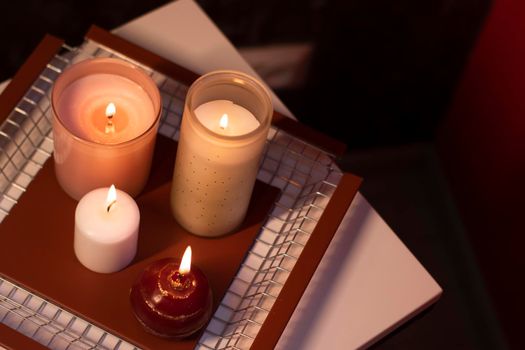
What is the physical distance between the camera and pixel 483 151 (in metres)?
1.34

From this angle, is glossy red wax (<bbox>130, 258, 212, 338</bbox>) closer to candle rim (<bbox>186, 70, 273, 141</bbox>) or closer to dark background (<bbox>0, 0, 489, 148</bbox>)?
candle rim (<bbox>186, 70, 273, 141</bbox>)

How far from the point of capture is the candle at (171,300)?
80 centimetres

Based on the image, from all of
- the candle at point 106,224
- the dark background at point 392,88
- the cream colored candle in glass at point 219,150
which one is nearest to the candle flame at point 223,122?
the cream colored candle in glass at point 219,150

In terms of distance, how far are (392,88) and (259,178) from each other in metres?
0.63

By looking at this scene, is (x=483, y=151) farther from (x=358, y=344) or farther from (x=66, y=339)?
(x=66, y=339)

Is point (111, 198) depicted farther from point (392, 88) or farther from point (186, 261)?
point (392, 88)

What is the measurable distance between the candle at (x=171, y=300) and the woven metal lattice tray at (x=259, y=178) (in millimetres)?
37

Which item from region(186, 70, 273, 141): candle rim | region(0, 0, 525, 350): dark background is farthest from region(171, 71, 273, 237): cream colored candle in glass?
region(0, 0, 525, 350): dark background

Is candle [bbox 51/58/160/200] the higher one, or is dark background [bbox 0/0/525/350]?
dark background [bbox 0/0/525/350]

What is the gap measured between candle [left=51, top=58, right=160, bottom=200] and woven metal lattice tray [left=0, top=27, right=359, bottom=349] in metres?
0.08

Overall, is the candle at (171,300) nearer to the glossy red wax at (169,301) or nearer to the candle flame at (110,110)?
the glossy red wax at (169,301)

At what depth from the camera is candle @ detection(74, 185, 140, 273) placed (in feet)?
2.64

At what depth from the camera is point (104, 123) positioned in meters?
0.84

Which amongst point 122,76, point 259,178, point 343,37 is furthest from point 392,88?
point 122,76
